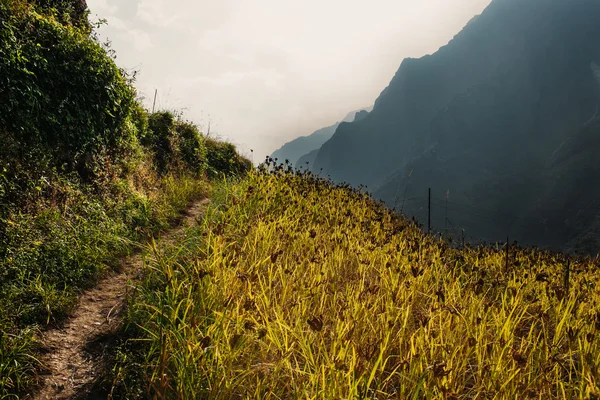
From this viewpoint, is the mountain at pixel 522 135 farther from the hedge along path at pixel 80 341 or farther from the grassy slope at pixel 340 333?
the hedge along path at pixel 80 341

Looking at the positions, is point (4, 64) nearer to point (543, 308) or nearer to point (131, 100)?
point (131, 100)

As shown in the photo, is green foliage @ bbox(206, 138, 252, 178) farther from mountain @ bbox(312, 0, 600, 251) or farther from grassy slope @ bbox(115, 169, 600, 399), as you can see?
mountain @ bbox(312, 0, 600, 251)

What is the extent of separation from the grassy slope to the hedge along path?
0.91 feet

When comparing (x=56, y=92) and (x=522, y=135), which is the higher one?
(x=522, y=135)

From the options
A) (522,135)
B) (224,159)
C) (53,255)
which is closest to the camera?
(53,255)

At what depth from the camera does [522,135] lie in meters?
138

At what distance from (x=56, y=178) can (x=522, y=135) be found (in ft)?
549

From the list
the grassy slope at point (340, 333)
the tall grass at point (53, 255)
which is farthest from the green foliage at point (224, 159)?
the grassy slope at point (340, 333)

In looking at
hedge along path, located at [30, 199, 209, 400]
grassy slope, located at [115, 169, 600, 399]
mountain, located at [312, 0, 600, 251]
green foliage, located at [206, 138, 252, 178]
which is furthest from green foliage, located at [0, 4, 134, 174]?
mountain, located at [312, 0, 600, 251]

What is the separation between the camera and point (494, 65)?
175625 mm

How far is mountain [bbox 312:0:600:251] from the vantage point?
9150 cm

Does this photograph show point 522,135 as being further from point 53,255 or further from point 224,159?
point 53,255

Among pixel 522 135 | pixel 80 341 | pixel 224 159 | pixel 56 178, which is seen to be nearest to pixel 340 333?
pixel 80 341

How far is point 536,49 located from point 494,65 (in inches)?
1066
